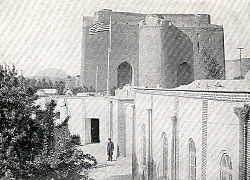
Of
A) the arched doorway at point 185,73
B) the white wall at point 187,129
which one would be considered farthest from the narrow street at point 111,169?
the arched doorway at point 185,73

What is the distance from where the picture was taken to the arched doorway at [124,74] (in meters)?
34.6

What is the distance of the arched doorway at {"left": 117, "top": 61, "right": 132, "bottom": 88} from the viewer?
34.6m

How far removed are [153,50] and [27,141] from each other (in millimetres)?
22758

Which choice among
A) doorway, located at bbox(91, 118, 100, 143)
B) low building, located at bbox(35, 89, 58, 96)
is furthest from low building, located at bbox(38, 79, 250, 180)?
low building, located at bbox(35, 89, 58, 96)

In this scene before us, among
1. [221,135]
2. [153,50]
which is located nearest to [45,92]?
[153,50]

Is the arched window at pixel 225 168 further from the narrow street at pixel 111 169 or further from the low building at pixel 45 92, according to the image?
the low building at pixel 45 92

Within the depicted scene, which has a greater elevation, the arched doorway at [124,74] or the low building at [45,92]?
the arched doorway at [124,74]

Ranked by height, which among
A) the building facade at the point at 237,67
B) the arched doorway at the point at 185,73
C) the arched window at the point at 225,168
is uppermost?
the building facade at the point at 237,67

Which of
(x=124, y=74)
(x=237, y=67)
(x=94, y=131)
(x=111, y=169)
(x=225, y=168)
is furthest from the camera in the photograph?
(x=237, y=67)

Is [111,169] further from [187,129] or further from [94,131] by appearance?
[94,131]

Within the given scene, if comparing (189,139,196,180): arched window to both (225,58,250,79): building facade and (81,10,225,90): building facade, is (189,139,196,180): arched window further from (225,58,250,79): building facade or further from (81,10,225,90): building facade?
(225,58,250,79): building facade

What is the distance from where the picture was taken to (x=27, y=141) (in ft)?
26.8

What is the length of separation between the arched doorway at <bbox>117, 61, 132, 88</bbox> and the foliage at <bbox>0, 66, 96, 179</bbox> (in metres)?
25.6

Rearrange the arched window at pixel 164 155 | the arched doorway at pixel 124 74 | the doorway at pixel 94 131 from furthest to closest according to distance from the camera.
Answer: the arched doorway at pixel 124 74 → the doorway at pixel 94 131 → the arched window at pixel 164 155
